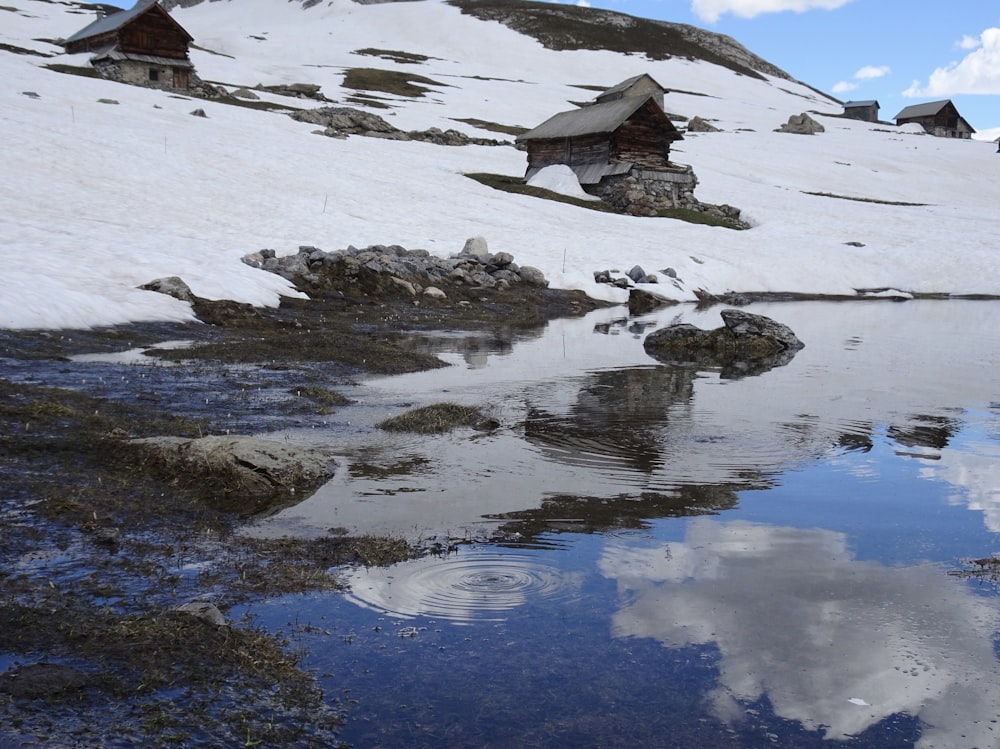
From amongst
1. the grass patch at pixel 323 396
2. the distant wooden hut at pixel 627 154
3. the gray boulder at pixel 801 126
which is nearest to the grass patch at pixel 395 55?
the gray boulder at pixel 801 126

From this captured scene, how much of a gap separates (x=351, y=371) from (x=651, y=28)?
148456 millimetres

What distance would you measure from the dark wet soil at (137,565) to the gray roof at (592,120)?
41.1 metres

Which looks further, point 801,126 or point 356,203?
point 801,126

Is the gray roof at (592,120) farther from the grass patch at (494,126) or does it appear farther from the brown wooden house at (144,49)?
the brown wooden house at (144,49)

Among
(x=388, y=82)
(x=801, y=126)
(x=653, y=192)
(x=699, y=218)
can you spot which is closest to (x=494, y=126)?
A: (x=388, y=82)

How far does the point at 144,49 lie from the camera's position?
2635 inches

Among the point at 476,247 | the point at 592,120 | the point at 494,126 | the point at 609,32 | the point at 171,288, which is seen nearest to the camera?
the point at 171,288

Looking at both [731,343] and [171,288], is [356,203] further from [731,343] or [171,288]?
[731,343]

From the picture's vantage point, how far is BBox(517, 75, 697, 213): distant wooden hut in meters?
50.6

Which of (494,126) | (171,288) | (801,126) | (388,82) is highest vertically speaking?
(801,126)

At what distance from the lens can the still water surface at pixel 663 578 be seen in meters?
4.73

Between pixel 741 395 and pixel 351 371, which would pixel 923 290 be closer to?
pixel 741 395

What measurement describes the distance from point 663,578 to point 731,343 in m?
14.4

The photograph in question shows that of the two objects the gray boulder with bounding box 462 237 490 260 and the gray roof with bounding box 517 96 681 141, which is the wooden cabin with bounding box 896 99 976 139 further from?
the gray boulder with bounding box 462 237 490 260
